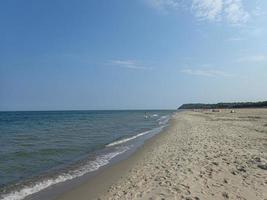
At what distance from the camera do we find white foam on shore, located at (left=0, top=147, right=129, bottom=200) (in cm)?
934

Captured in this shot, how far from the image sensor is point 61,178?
37.6 feet

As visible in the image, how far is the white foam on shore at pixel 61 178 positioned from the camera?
9.34 metres

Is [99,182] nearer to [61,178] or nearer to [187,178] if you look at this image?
[61,178]

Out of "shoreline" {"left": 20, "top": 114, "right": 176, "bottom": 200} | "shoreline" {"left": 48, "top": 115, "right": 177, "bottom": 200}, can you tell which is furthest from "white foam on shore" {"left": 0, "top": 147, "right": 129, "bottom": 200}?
"shoreline" {"left": 48, "top": 115, "right": 177, "bottom": 200}

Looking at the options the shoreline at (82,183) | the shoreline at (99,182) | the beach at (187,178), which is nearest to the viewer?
the beach at (187,178)

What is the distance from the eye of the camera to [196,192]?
8.16 m

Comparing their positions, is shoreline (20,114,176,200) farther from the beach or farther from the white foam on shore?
the white foam on shore

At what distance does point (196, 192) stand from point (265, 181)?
216 centimetres

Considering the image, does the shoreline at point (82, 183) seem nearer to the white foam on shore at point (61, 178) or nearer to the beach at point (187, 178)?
the beach at point (187, 178)

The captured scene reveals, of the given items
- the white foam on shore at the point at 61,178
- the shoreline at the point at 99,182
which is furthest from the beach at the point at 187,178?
the white foam on shore at the point at 61,178

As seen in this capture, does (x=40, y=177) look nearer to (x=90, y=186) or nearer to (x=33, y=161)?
(x=90, y=186)

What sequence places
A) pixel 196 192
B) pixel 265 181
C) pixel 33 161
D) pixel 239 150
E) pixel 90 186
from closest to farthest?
pixel 196 192, pixel 265 181, pixel 90 186, pixel 239 150, pixel 33 161

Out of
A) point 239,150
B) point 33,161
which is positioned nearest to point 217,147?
point 239,150

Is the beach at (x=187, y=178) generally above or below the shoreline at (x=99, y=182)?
above
